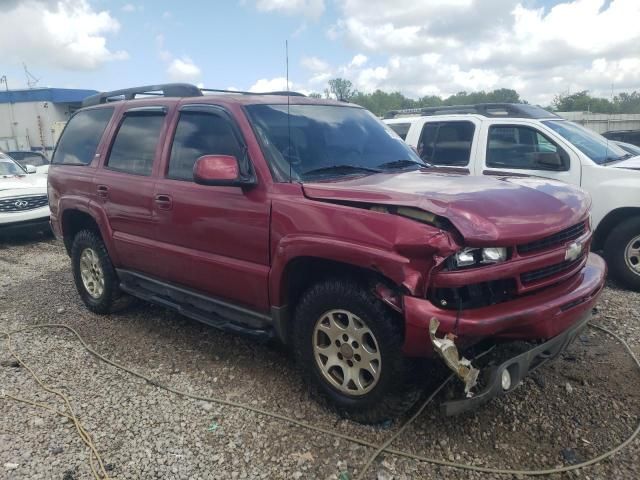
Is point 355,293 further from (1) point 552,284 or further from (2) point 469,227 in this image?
(1) point 552,284

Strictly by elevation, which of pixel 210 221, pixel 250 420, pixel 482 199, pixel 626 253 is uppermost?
pixel 482 199

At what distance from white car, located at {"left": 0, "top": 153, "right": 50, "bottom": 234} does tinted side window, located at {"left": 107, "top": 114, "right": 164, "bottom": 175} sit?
493 centimetres

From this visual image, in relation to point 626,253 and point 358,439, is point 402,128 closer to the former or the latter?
point 626,253

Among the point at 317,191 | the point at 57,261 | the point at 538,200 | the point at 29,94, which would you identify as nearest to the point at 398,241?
the point at 317,191

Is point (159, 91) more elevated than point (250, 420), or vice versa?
point (159, 91)

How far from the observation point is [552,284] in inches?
115

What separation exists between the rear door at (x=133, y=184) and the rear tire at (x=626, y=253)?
4411 millimetres

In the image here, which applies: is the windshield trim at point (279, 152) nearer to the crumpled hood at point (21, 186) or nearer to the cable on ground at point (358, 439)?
the cable on ground at point (358, 439)

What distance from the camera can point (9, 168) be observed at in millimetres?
9852

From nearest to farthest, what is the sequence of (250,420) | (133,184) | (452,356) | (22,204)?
(452,356) → (250,420) → (133,184) → (22,204)

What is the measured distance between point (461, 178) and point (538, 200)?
2.02 feet

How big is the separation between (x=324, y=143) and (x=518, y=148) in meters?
3.49

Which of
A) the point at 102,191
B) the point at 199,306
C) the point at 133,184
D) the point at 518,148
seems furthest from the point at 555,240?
the point at 518,148

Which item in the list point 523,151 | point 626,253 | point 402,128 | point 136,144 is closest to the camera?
point 136,144
